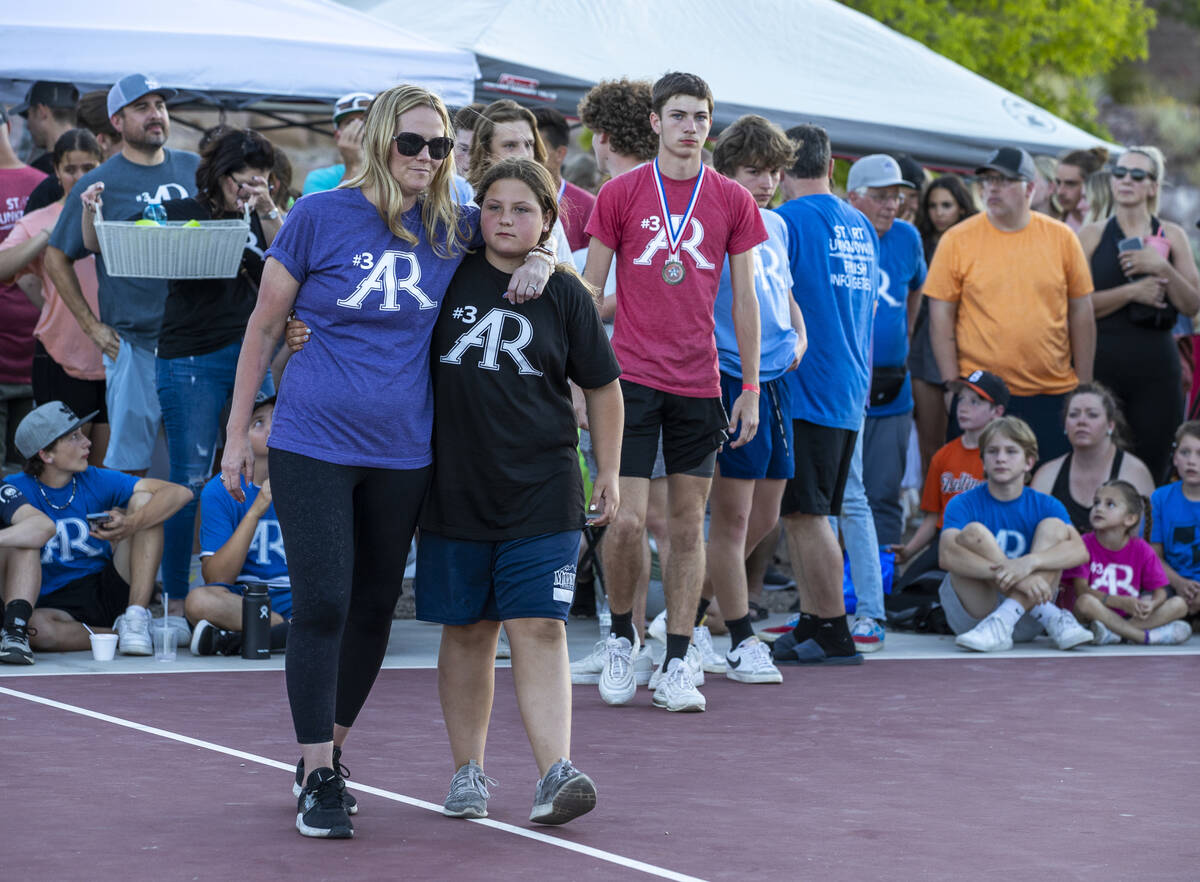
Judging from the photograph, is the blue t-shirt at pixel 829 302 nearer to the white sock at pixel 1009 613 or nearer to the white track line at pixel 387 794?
the white sock at pixel 1009 613

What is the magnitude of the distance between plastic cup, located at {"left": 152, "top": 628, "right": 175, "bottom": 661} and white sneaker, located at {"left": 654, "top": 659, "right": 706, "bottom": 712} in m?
2.27

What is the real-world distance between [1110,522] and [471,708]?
16.2 ft

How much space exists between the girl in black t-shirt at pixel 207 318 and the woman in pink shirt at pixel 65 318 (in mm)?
984

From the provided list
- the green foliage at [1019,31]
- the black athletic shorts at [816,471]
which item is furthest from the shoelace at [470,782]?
the green foliage at [1019,31]

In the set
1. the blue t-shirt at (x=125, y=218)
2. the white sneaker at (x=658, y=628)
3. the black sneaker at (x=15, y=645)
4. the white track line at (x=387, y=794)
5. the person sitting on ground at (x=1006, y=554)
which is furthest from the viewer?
the person sitting on ground at (x=1006, y=554)

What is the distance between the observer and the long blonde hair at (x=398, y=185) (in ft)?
15.6

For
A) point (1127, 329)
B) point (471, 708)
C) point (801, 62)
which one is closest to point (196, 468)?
point (471, 708)

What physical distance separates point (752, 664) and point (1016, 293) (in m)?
3.29

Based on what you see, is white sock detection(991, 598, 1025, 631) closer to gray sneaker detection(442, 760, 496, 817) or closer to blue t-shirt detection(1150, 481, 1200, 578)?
blue t-shirt detection(1150, 481, 1200, 578)

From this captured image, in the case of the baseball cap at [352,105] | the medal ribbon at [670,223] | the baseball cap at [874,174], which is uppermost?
the baseball cap at [352,105]

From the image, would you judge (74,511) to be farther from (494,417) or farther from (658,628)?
(494,417)

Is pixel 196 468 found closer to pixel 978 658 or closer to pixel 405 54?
pixel 405 54

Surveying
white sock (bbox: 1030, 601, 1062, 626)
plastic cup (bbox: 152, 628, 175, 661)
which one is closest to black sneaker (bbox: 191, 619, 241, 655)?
plastic cup (bbox: 152, 628, 175, 661)

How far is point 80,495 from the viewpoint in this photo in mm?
8070
